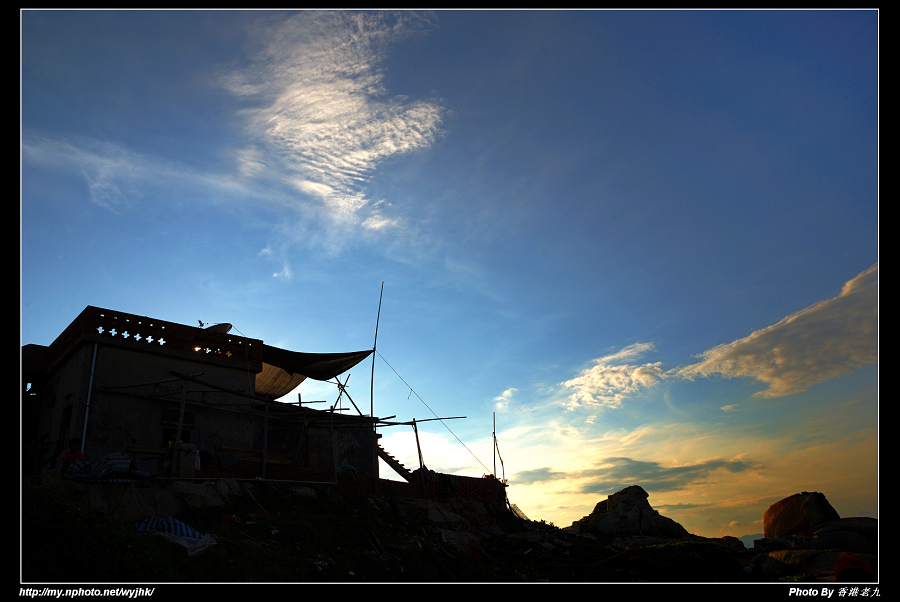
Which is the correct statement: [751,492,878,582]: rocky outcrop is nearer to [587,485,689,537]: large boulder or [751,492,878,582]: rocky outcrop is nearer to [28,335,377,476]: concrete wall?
[587,485,689,537]: large boulder

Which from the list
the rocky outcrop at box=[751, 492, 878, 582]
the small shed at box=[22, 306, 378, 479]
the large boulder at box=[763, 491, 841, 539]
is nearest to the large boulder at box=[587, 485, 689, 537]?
the large boulder at box=[763, 491, 841, 539]

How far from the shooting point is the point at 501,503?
2562cm

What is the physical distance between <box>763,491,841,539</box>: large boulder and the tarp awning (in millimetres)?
20905

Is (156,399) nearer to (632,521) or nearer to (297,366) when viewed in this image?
(297,366)

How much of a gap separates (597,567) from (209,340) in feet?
48.4

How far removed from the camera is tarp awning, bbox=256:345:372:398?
22.1 meters

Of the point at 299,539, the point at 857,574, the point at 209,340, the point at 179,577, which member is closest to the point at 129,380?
the point at 209,340

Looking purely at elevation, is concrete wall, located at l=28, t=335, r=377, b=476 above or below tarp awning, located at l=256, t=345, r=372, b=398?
below

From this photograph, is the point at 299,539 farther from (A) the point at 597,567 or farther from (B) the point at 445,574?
(A) the point at 597,567

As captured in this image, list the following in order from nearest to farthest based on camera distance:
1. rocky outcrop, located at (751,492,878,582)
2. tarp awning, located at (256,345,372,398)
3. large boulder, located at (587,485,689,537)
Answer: rocky outcrop, located at (751,492,878,582) → tarp awning, located at (256,345,372,398) → large boulder, located at (587,485,689,537)

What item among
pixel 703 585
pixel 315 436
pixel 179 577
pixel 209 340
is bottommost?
pixel 703 585

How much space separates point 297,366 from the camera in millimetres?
22641

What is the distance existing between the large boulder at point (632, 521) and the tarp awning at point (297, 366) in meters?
14.3
